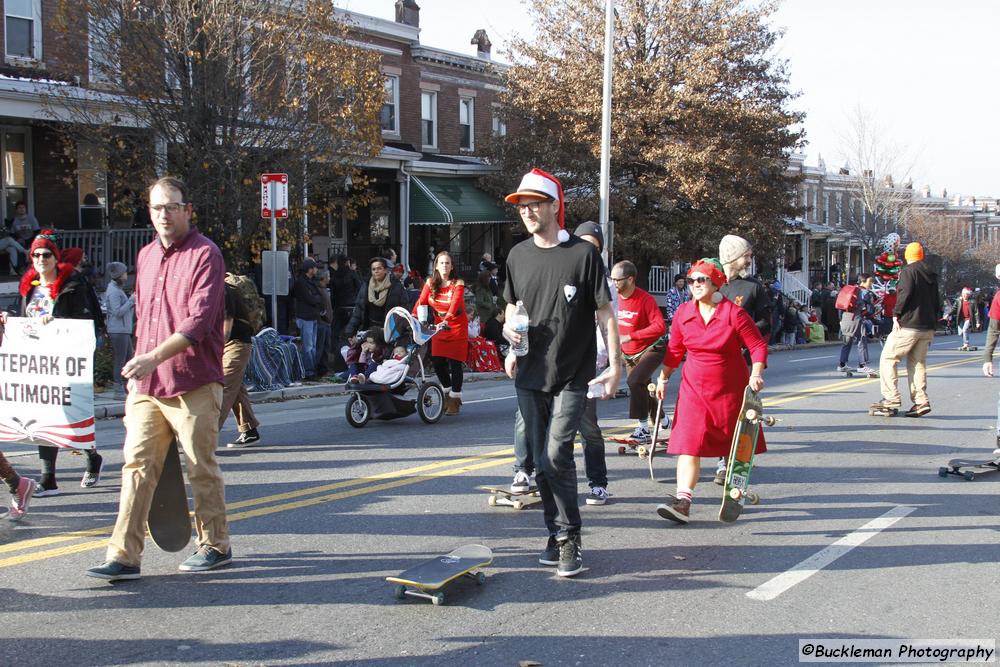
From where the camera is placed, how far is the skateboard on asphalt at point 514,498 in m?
7.19

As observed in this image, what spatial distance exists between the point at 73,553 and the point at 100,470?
7.67ft

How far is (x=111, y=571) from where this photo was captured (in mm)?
5160

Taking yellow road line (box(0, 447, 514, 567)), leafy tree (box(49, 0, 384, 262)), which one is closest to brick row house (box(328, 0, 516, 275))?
leafy tree (box(49, 0, 384, 262))

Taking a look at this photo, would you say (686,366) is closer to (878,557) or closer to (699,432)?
(699,432)

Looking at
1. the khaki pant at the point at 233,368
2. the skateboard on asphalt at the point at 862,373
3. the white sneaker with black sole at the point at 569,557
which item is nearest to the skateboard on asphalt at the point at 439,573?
the white sneaker with black sole at the point at 569,557

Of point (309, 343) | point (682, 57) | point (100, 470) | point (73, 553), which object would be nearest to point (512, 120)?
point (682, 57)

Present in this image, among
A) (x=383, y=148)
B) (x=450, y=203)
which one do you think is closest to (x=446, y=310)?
(x=383, y=148)

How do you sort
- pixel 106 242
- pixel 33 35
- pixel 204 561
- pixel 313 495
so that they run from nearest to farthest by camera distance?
pixel 204 561, pixel 313 495, pixel 106 242, pixel 33 35

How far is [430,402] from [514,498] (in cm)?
429

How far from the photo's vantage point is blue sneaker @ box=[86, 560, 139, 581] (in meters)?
Answer: 5.15

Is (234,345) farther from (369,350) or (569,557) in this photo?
(569,557)

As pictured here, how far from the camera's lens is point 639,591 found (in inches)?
210

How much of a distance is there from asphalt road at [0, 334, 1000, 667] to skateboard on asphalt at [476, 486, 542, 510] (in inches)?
4.2
